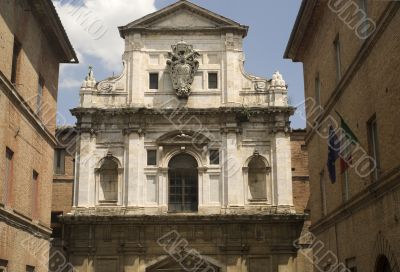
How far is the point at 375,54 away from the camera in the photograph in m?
13.7

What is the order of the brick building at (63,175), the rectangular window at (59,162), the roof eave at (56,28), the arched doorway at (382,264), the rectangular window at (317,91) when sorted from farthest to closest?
the rectangular window at (59,162) < the brick building at (63,175) < the rectangular window at (317,91) < the roof eave at (56,28) < the arched doorway at (382,264)

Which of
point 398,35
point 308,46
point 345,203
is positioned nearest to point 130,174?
point 308,46

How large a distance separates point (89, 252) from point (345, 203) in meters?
19.0

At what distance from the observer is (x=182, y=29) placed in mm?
35875

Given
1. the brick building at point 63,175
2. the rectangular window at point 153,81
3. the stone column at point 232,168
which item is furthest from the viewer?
the brick building at point 63,175

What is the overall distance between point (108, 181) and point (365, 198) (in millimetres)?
21700

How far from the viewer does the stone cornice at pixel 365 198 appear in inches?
492

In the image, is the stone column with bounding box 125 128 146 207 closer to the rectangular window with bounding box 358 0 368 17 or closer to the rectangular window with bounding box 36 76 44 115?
the rectangular window with bounding box 36 76 44 115

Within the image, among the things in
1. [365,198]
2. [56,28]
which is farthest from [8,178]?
[365,198]

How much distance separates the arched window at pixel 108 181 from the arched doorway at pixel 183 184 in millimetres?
3029

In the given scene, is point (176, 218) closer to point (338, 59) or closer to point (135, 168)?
point (135, 168)

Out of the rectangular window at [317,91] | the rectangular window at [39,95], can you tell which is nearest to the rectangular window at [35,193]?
the rectangular window at [39,95]

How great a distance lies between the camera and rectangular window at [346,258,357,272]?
16.2 m

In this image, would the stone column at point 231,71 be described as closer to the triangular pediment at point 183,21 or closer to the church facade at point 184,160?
the church facade at point 184,160
